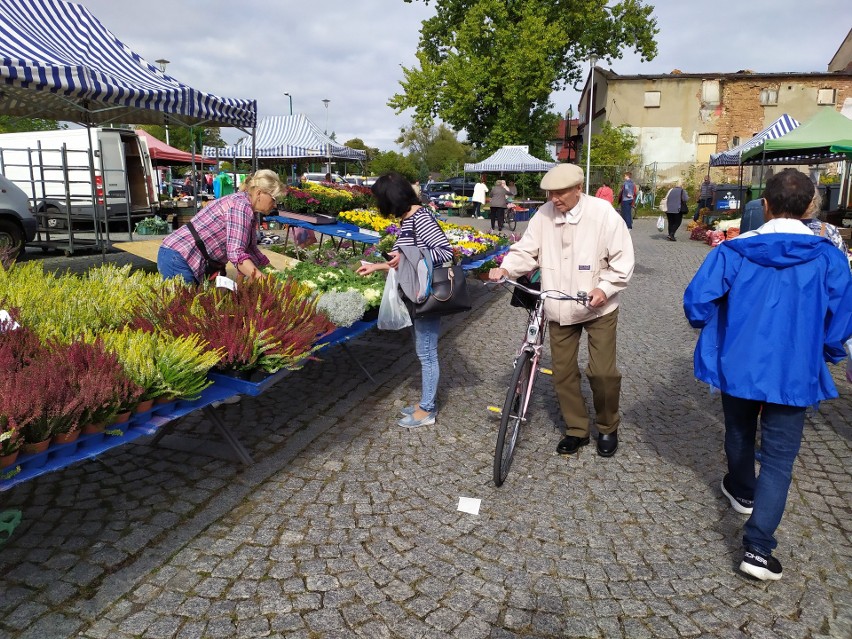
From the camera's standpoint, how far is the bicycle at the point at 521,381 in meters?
3.70

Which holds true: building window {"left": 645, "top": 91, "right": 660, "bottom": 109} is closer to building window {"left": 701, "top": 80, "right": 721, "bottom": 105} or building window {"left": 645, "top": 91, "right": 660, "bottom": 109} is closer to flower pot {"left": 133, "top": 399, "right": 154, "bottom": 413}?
building window {"left": 701, "top": 80, "right": 721, "bottom": 105}

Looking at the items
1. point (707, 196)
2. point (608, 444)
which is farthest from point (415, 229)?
point (707, 196)

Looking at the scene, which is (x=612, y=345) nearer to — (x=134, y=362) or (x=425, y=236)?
(x=425, y=236)

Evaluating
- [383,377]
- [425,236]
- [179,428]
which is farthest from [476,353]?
[179,428]

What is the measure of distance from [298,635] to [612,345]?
8.03 feet

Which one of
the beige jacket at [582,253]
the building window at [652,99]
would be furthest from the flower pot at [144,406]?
the building window at [652,99]

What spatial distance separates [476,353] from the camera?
21.7 feet

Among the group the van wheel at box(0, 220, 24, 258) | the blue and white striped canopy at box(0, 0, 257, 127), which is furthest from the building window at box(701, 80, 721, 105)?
the van wheel at box(0, 220, 24, 258)

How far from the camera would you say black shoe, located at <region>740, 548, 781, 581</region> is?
2834 mm

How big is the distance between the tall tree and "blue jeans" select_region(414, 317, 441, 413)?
30905 mm

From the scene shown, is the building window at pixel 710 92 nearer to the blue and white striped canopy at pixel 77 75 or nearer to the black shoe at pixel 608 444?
the blue and white striped canopy at pixel 77 75

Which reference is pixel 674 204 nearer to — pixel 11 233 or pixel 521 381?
pixel 521 381

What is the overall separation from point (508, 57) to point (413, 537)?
32.5 meters

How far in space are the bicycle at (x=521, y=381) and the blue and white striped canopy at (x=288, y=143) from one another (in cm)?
1781
